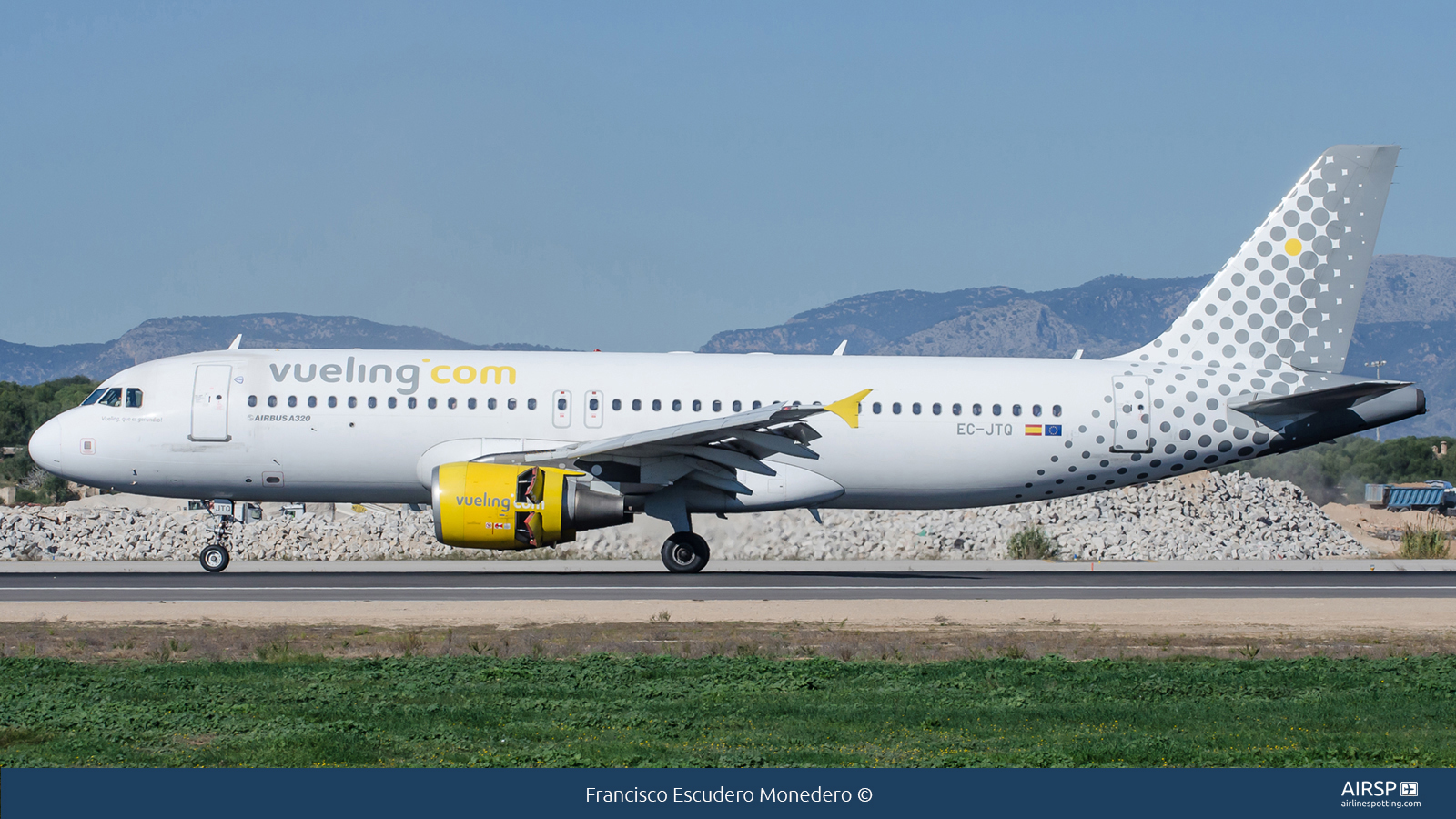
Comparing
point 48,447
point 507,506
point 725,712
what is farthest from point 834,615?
point 48,447

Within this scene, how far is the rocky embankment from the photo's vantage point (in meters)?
31.9

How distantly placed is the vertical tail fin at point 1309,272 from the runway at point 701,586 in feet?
13.7

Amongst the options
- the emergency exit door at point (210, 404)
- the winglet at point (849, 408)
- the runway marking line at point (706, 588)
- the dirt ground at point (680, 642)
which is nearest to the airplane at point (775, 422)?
the emergency exit door at point (210, 404)

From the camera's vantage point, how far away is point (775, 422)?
2225 cm

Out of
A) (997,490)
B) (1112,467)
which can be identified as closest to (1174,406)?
(1112,467)

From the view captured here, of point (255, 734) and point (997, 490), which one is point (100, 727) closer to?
point (255, 734)

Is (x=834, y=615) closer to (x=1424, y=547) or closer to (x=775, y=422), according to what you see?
(x=775, y=422)

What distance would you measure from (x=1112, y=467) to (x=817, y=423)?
5.48 m

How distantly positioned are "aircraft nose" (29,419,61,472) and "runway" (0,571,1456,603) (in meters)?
1.92

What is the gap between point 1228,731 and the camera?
10078mm

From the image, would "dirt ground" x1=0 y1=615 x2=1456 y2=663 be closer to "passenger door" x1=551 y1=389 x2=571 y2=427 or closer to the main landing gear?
"passenger door" x1=551 y1=389 x2=571 y2=427

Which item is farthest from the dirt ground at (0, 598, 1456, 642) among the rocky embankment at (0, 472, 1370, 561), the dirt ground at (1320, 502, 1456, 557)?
the dirt ground at (1320, 502, 1456, 557)

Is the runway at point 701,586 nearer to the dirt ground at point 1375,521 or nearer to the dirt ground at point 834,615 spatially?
the dirt ground at point 834,615

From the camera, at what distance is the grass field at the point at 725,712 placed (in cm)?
900
